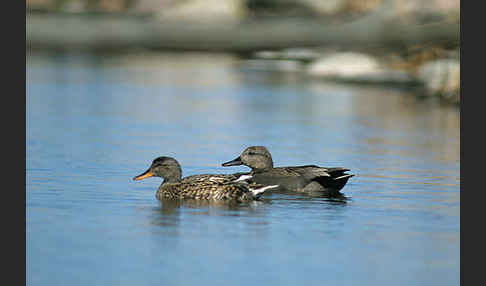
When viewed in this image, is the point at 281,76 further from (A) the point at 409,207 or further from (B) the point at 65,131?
(A) the point at 409,207

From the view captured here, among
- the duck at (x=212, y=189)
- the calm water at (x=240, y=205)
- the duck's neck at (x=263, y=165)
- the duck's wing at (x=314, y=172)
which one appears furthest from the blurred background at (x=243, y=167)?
the duck's neck at (x=263, y=165)

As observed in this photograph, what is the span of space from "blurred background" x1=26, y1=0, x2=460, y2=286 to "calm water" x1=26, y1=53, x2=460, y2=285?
0.03 meters

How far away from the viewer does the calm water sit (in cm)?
1044

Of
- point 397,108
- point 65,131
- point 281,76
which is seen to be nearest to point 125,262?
point 65,131

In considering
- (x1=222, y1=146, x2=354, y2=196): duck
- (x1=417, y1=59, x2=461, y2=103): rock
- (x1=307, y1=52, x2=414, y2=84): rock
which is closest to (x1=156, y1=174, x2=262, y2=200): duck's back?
(x1=222, y1=146, x2=354, y2=196): duck

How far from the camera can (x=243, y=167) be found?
17547 millimetres

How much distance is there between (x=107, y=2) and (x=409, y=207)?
62.1 metres

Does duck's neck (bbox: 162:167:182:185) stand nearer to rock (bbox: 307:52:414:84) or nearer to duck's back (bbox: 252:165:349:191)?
duck's back (bbox: 252:165:349:191)

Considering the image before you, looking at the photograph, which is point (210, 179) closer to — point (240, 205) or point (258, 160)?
point (240, 205)

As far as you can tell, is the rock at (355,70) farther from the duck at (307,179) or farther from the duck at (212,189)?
the duck at (212,189)

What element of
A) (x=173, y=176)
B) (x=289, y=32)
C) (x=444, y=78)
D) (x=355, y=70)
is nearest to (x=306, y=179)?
(x=173, y=176)

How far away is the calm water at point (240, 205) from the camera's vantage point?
1044 cm

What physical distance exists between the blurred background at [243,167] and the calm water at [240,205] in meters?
0.03

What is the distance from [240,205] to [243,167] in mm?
3951
